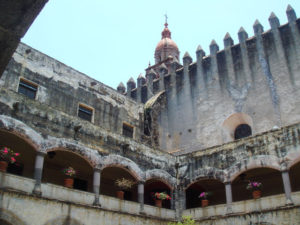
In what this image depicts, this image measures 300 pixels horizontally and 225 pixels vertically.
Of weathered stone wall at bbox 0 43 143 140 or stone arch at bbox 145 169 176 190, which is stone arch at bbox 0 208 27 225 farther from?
stone arch at bbox 145 169 176 190

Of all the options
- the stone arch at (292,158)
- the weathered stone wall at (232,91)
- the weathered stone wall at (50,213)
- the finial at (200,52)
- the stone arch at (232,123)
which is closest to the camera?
the weathered stone wall at (50,213)

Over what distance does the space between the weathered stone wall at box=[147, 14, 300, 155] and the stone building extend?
7 centimetres

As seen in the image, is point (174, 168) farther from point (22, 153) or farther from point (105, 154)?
point (22, 153)

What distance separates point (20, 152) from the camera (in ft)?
54.6

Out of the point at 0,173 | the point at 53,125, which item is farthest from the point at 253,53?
the point at 0,173

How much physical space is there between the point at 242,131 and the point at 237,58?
472 cm

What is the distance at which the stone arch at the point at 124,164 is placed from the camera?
16.8 meters

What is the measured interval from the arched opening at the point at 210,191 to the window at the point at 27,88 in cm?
1059

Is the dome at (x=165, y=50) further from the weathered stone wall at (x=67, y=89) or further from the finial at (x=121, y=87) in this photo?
the weathered stone wall at (x=67, y=89)

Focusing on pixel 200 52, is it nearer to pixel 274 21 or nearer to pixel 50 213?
pixel 274 21

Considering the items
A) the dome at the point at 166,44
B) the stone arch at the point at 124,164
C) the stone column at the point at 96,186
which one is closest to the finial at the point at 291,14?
the stone arch at the point at 124,164

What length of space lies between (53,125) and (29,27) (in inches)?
491

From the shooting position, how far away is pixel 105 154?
55.5 ft

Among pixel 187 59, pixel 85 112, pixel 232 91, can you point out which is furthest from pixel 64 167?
pixel 187 59
